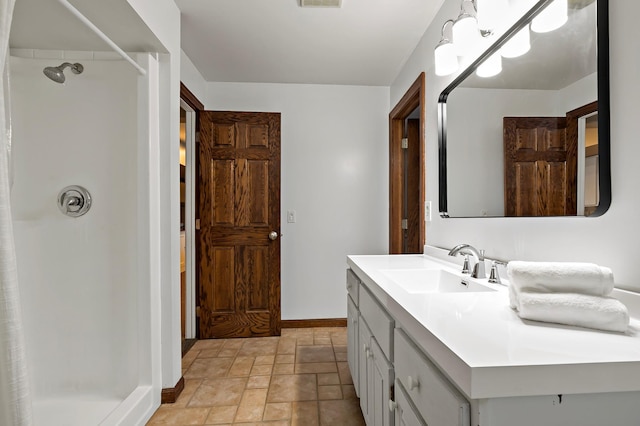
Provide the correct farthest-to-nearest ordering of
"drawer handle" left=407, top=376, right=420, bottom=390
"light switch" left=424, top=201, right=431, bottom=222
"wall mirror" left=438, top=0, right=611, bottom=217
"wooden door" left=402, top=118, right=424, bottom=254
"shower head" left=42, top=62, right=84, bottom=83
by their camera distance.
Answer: "wooden door" left=402, top=118, right=424, bottom=254 → "light switch" left=424, top=201, right=431, bottom=222 → "shower head" left=42, top=62, right=84, bottom=83 → "wall mirror" left=438, top=0, right=611, bottom=217 → "drawer handle" left=407, top=376, right=420, bottom=390

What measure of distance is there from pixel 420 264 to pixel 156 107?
1.72 meters

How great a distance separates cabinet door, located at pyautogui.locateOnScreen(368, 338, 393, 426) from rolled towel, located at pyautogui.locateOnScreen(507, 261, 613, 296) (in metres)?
0.53

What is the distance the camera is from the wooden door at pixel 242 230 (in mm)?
2855

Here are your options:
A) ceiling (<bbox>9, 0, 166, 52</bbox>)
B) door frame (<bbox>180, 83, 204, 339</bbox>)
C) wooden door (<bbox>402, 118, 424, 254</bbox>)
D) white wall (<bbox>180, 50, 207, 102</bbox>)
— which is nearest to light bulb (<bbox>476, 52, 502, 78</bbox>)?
wooden door (<bbox>402, 118, 424, 254</bbox>)

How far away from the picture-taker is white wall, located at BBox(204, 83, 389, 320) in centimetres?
311

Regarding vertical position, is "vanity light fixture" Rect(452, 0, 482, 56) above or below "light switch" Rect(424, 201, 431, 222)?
above

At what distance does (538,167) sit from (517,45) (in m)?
0.52

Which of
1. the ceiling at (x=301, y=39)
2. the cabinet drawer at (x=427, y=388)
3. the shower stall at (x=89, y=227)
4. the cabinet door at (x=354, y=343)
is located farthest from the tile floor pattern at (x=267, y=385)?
the ceiling at (x=301, y=39)

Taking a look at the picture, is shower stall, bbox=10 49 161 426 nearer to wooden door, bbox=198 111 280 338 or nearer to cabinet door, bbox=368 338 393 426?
wooden door, bbox=198 111 280 338

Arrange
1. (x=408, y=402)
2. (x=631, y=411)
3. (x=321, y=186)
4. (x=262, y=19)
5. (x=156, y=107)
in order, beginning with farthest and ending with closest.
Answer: (x=321, y=186) → (x=262, y=19) → (x=156, y=107) → (x=408, y=402) → (x=631, y=411)

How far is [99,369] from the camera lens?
1.74m

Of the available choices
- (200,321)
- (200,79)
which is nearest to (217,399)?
(200,321)

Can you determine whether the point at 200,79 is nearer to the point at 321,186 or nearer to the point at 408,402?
the point at 321,186

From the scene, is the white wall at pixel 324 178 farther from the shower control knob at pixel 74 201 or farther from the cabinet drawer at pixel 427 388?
the cabinet drawer at pixel 427 388
